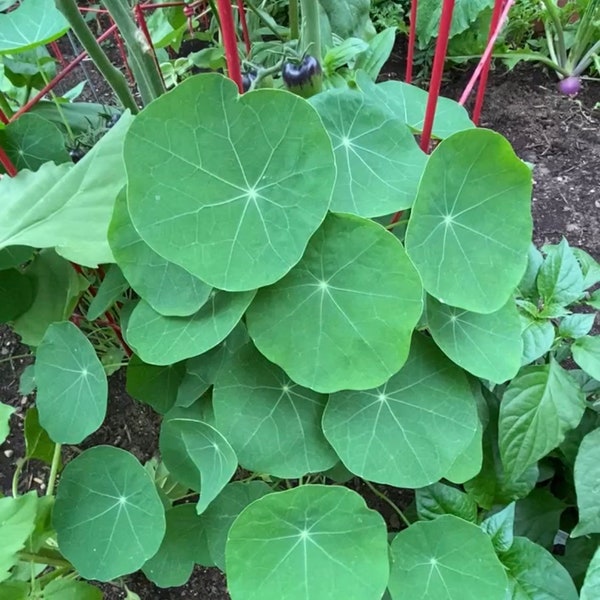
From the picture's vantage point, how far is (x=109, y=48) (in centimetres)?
172

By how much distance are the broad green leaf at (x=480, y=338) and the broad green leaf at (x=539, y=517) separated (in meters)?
0.28

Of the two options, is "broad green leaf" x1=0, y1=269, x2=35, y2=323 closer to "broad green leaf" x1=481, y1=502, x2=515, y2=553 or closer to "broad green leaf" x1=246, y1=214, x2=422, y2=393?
"broad green leaf" x1=246, y1=214, x2=422, y2=393

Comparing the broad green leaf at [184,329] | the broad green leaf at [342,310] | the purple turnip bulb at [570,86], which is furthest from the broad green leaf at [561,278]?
the purple turnip bulb at [570,86]

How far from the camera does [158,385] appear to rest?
82 cm

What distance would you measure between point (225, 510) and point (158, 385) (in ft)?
0.61

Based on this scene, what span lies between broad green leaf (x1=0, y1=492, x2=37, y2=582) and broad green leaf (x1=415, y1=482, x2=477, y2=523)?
43 cm

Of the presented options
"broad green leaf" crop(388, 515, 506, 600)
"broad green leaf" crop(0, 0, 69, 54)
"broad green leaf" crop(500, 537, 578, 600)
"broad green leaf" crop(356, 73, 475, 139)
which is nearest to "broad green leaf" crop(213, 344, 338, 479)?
"broad green leaf" crop(388, 515, 506, 600)

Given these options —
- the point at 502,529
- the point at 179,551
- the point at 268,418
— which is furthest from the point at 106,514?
the point at 502,529

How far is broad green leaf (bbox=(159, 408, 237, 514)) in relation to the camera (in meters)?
0.63

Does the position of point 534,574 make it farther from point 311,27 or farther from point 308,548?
point 311,27

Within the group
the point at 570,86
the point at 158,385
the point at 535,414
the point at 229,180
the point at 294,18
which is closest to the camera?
the point at 229,180

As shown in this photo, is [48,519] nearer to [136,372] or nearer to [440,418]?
[136,372]

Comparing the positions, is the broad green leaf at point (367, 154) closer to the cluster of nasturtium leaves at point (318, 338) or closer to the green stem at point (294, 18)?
the cluster of nasturtium leaves at point (318, 338)

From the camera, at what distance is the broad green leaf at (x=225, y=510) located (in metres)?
0.75
